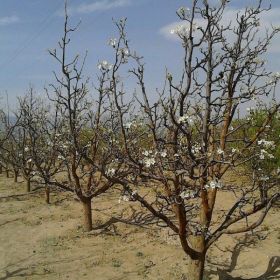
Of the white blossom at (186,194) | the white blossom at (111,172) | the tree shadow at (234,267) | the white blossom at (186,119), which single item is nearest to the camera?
the white blossom at (186,119)

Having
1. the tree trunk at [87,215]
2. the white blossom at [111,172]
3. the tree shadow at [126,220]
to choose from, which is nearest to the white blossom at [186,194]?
the white blossom at [111,172]

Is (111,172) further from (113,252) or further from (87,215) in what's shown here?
(87,215)

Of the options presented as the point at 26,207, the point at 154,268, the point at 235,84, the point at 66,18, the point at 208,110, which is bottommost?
the point at 154,268

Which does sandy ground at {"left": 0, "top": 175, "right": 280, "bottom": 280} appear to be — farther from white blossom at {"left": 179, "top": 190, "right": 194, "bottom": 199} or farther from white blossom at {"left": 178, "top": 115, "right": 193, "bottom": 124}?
white blossom at {"left": 178, "top": 115, "right": 193, "bottom": 124}

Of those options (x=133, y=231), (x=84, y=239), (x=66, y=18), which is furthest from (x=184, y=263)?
(x=66, y=18)

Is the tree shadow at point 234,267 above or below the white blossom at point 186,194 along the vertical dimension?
below

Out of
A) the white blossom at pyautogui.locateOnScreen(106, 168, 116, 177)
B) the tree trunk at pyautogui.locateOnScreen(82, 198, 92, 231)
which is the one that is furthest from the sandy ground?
the white blossom at pyautogui.locateOnScreen(106, 168, 116, 177)

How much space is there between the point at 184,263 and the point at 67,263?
9.19 ft

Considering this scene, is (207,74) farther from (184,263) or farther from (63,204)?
(63,204)

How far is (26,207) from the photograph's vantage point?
1478cm

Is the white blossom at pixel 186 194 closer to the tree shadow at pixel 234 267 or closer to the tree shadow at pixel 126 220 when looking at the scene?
the tree shadow at pixel 234 267

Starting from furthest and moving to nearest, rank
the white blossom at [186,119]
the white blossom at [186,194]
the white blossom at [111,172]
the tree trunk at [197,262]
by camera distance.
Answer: the tree trunk at [197,262], the white blossom at [111,172], the white blossom at [186,194], the white blossom at [186,119]

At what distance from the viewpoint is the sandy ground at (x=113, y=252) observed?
8406 mm

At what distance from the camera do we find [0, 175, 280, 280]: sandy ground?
27.6ft
